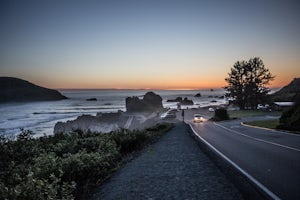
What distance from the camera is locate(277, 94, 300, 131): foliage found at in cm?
2220

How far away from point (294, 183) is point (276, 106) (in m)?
68.9

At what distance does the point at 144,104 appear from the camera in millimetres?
105125

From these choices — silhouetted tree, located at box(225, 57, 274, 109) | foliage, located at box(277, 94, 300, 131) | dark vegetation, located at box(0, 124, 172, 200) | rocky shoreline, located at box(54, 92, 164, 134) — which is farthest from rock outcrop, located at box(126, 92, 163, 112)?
dark vegetation, located at box(0, 124, 172, 200)

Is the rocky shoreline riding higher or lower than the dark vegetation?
lower

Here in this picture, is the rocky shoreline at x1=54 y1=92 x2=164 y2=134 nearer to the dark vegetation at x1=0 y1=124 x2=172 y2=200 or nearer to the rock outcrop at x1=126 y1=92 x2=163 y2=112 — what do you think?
the rock outcrop at x1=126 y1=92 x2=163 y2=112

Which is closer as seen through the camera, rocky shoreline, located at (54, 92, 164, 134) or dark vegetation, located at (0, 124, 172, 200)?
dark vegetation, located at (0, 124, 172, 200)

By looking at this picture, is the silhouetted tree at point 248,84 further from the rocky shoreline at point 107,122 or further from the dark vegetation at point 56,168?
the dark vegetation at point 56,168

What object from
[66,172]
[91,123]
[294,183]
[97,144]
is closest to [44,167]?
[66,172]

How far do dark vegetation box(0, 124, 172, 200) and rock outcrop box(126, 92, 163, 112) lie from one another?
8657 cm

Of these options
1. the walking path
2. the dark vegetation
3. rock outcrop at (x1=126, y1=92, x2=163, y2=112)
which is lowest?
rock outcrop at (x1=126, y1=92, x2=163, y2=112)

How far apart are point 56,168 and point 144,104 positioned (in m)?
97.8

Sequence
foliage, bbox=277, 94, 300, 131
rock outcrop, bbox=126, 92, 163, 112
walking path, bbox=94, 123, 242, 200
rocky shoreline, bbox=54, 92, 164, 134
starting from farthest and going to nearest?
rock outcrop, bbox=126, 92, 163, 112 → rocky shoreline, bbox=54, 92, 164, 134 → foliage, bbox=277, 94, 300, 131 → walking path, bbox=94, 123, 242, 200

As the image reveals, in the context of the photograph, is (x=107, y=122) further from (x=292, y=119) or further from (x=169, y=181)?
(x=169, y=181)

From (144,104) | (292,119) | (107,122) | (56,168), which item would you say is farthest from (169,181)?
(144,104)
